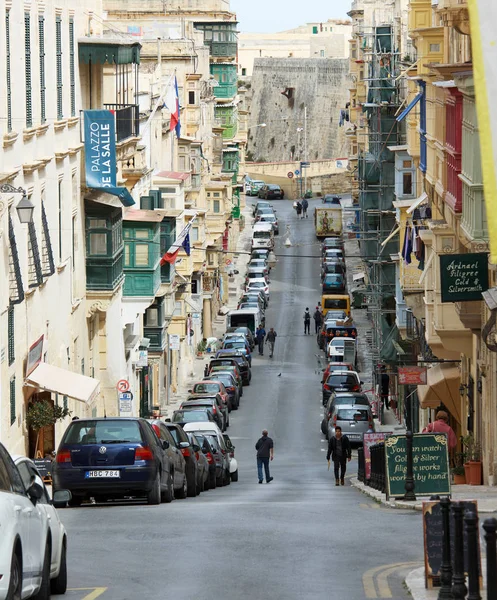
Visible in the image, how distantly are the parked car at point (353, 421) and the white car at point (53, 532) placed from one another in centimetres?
3420

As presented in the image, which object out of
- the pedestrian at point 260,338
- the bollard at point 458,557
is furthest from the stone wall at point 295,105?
the bollard at point 458,557

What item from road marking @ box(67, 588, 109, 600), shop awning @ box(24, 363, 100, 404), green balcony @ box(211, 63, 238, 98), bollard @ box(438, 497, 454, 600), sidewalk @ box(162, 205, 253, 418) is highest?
green balcony @ box(211, 63, 238, 98)

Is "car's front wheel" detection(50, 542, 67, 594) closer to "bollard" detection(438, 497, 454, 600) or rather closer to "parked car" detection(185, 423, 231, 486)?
"bollard" detection(438, 497, 454, 600)

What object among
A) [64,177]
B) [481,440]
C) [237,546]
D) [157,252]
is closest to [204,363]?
[157,252]

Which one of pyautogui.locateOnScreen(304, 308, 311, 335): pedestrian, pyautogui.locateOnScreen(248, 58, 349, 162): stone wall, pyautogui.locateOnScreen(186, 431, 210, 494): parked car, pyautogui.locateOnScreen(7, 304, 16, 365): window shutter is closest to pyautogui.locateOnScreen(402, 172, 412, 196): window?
pyautogui.locateOnScreen(186, 431, 210, 494): parked car

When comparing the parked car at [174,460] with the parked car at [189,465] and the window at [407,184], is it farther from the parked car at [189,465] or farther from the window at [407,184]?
the window at [407,184]

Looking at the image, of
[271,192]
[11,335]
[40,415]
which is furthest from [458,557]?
[271,192]

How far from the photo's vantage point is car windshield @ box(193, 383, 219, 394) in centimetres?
5700

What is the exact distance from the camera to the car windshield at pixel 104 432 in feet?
68.3

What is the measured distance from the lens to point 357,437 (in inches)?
1842

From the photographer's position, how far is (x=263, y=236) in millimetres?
116188

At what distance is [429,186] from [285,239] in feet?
256

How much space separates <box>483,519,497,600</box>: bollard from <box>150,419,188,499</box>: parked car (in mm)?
14318

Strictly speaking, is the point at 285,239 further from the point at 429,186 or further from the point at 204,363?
the point at 429,186
